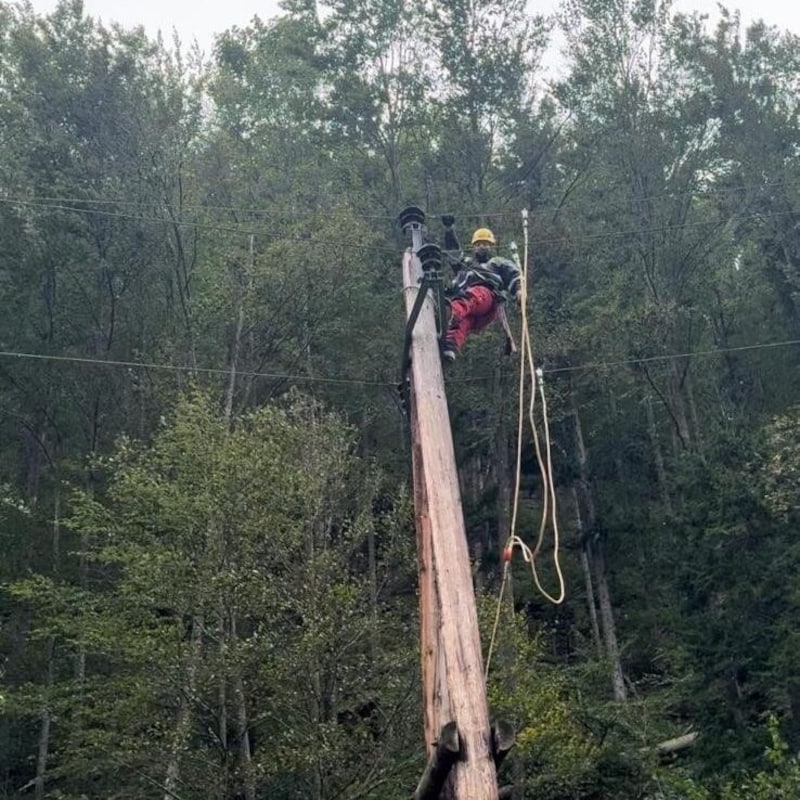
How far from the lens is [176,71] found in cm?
2300

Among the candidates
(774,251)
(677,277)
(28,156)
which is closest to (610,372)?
(677,277)

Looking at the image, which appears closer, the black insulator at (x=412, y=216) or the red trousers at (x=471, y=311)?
the red trousers at (x=471, y=311)

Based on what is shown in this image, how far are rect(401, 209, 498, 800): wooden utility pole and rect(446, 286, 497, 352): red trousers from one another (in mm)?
682

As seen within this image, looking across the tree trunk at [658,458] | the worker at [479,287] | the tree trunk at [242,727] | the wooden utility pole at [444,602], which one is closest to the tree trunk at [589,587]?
the tree trunk at [658,458]

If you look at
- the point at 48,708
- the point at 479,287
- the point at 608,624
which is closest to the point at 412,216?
the point at 479,287

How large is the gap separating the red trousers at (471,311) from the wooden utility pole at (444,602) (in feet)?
2.24

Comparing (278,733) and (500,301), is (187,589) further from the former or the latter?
(500,301)

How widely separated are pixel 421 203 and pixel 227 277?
7.46 meters

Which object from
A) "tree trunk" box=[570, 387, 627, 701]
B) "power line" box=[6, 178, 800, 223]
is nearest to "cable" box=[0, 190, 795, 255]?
"power line" box=[6, 178, 800, 223]

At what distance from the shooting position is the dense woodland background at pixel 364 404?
13.5m

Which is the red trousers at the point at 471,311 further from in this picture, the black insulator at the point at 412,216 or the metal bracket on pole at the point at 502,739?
the metal bracket on pole at the point at 502,739

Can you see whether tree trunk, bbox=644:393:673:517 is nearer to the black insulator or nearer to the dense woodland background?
the dense woodland background

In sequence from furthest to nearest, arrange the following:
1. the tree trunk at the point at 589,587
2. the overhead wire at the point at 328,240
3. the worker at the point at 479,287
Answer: the overhead wire at the point at 328,240
the tree trunk at the point at 589,587
the worker at the point at 479,287

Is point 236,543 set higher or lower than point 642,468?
lower
